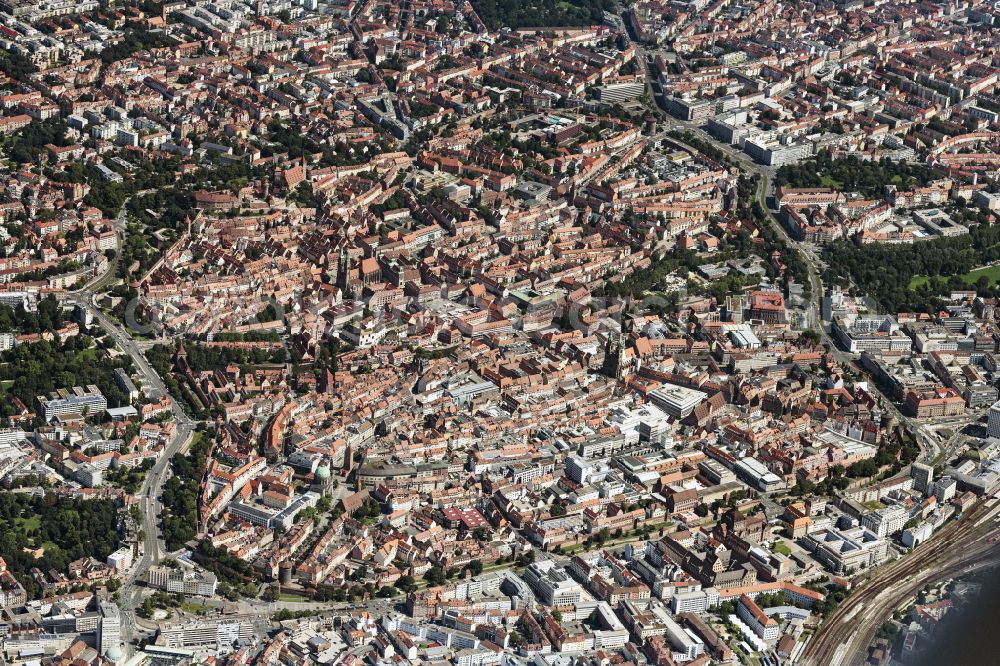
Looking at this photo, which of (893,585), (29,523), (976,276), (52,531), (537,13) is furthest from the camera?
(537,13)

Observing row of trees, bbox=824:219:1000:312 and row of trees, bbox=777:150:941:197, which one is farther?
row of trees, bbox=777:150:941:197

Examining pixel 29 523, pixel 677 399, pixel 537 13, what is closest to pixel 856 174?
pixel 677 399

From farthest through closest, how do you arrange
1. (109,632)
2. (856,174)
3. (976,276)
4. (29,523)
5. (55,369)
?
(856,174) → (976,276) → (55,369) → (29,523) → (109,632)

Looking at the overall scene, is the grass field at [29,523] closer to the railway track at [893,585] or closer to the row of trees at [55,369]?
the row of trees at [55,369]

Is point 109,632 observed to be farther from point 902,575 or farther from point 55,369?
point 902,575

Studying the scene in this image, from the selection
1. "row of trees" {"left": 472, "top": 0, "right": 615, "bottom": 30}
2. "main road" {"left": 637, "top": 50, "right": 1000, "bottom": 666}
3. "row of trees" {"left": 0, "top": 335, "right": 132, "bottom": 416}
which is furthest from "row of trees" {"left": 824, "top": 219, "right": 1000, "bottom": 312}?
"row of trees" {"left": 472, "top": 0, "right": 615, "bottom": 30}

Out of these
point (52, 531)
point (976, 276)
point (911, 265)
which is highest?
point (911, 265)

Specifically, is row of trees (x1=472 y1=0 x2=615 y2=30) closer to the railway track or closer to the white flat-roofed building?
the white flat-roofed building

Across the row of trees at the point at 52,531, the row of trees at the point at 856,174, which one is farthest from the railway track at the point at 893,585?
the row of trees at the point at 856,174

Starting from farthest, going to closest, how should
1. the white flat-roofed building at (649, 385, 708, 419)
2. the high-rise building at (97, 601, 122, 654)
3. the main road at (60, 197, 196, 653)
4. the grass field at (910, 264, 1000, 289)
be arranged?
1. the grass field at (910, 264, 1000, 289)
2. the white flat-roofed building at (649, 385, 708, 419)
3. the main road at (60, 197, 196, 653)
4. the high-rise building at (97, 601, 122, 654)
